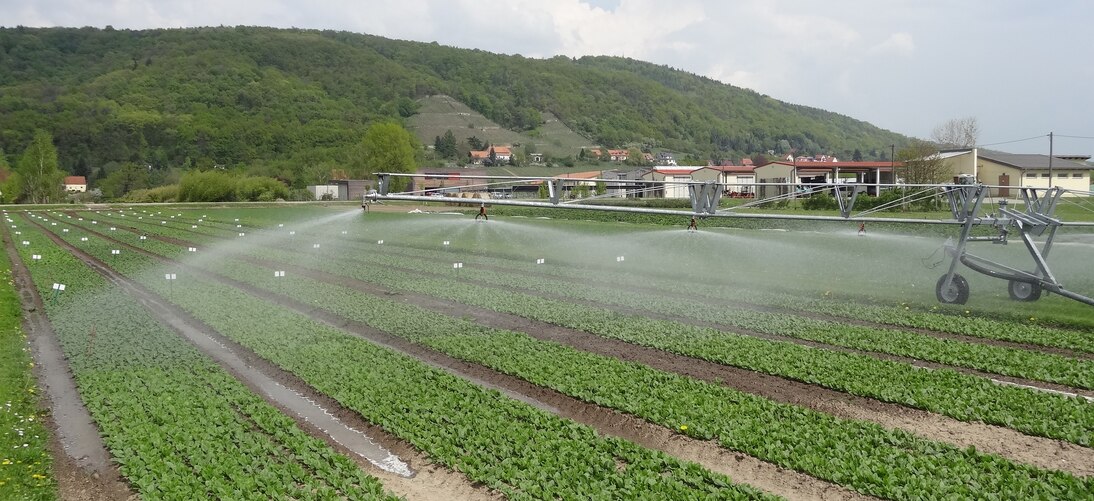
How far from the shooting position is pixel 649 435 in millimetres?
12594

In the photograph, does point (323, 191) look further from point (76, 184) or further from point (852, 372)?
point (852, 372)

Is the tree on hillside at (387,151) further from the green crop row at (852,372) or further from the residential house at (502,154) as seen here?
the green crop row at (852,372)

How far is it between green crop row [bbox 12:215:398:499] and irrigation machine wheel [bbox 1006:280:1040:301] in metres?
20.6

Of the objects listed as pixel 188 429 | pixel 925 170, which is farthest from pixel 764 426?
pixel 925 170

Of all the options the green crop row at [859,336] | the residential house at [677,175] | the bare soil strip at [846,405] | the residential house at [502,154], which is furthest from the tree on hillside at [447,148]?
the bare soil strip at [846,405]

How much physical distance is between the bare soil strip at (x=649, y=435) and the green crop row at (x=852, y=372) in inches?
165

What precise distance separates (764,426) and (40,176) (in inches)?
5846

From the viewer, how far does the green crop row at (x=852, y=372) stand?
13.0m

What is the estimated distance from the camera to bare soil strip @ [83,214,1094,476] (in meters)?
11.5

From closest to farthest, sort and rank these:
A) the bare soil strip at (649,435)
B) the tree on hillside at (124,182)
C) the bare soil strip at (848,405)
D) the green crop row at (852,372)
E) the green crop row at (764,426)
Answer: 1. the green crop row at (764,426)
2. the bare soil strip at (649,435)
3. the bare soil strip at (848,405)
4. the green crop row at (852,372)
5. the tree on hillside at (124,182)

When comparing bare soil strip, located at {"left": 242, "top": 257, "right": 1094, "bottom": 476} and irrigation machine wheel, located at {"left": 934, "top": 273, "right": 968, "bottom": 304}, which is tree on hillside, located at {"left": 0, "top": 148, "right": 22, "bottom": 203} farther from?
irrigation machine wheel, located at {"left": 934, "top": 273, "right": 968, "bottom": 304}

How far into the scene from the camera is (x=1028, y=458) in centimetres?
1133

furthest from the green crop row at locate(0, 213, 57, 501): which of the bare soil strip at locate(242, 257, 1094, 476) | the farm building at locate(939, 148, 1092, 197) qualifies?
the farm building at locate(939, 148, 1092, 197)

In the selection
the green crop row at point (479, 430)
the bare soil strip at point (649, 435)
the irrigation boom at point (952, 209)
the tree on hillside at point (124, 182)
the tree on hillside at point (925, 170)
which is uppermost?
the tree on hillside at point (124, 182)
